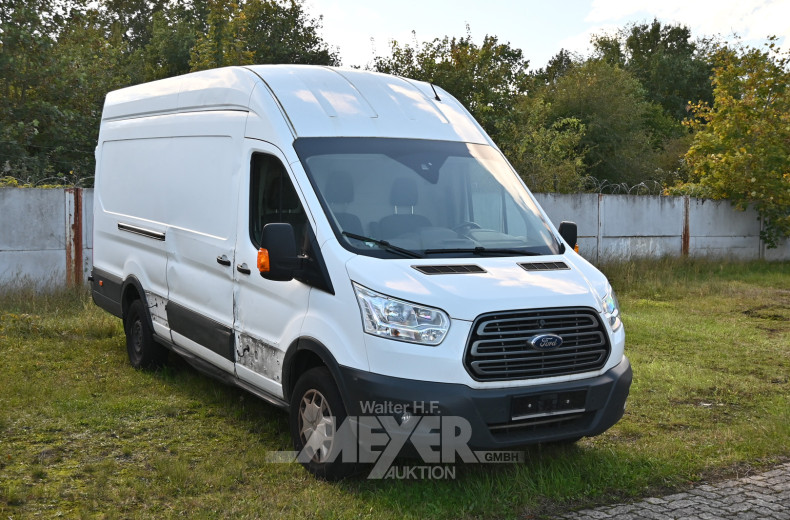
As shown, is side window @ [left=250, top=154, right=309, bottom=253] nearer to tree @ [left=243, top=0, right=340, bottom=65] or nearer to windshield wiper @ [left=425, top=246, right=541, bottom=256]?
windshield wiper @ [left=425, top=246, right=541, bottom=256]

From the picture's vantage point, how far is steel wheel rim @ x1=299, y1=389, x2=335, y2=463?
5.04 metres

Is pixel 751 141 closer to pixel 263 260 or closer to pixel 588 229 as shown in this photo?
pixel 588 229

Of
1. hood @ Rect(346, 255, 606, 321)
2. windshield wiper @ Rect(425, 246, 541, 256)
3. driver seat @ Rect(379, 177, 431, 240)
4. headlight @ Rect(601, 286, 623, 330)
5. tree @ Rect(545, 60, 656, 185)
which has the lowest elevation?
headlight @ Rect(601, 286, 623, 330)

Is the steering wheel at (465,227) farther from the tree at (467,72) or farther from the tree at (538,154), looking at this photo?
the tree at (467,72)

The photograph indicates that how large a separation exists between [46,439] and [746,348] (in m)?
7.71

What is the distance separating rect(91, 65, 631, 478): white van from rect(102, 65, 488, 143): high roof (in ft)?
0.05

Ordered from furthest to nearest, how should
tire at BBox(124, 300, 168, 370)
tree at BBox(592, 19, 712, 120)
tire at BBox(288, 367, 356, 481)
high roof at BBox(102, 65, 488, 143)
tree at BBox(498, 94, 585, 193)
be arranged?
tree at BBox(592, 19, 712, 120), tree at BBox(498, 94, 585, 193), tire at BBox(124, 300, 168, 370), high roof at BBox(102, 65, 488, 143), tire at BBox(288, 367, 356, 481)

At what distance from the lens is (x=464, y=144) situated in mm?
6176

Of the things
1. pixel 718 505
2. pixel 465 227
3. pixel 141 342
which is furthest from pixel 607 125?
pixel 718 505

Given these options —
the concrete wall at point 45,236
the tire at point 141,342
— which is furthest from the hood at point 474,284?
the concrete wall at point 45,236

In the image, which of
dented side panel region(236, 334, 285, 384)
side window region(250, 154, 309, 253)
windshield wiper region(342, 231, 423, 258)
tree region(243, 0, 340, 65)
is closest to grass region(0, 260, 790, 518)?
dented side panel region(236, 334, 285, 384)

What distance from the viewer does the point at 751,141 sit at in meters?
21.3

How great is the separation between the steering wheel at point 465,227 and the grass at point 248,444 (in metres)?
1.54

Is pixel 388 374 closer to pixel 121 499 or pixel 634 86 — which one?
pixel 121 499
